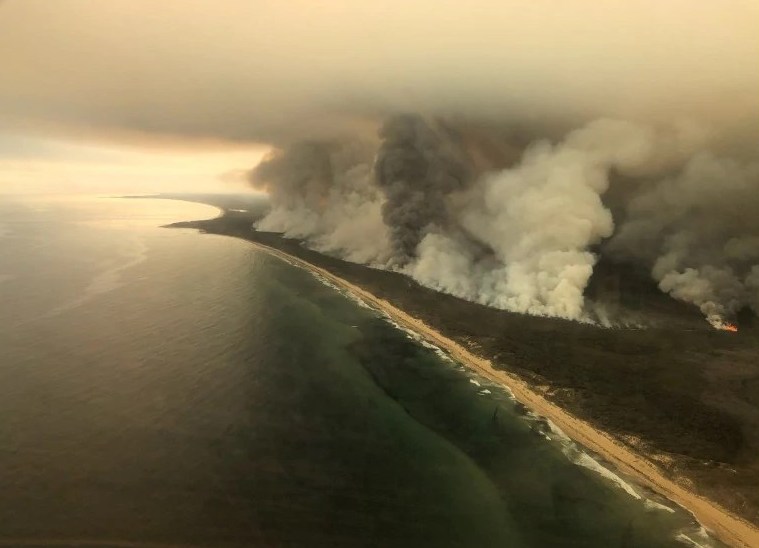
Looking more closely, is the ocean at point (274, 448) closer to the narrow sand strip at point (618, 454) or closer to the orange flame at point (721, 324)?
the narrow sand strip at point (618, 454)

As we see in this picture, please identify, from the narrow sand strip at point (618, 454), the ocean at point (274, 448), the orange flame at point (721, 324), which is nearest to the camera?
the ocean at point (274, 448)

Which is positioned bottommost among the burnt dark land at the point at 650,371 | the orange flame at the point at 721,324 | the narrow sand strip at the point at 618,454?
the narrow sand strip at the point at 618,454

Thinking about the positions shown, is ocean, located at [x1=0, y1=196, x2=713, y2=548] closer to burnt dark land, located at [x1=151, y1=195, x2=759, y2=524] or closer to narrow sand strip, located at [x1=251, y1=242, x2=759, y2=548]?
narrow sand strip, located at [x1=251, y1=242, x2=759, y2=548]

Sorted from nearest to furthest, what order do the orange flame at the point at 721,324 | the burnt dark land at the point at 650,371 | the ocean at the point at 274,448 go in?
the ocean at the point at 274,448 < the burnt dark land at the point at 650,371 < the orange flame at the point at 721,324

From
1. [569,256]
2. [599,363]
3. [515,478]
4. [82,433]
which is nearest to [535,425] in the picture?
[515,478]

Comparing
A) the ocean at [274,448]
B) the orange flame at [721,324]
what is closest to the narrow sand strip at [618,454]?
the ocean at [274,448]

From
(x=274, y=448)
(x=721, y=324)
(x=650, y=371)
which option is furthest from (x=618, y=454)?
(x=721, y=324)

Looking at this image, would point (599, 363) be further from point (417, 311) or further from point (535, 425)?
point (417, 311)
